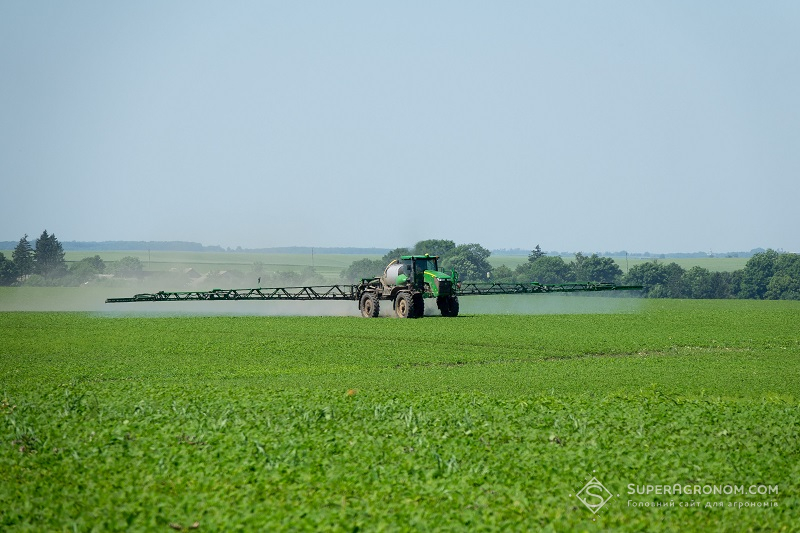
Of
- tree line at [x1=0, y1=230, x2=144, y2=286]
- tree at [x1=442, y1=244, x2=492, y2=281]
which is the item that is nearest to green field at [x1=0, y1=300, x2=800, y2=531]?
tree at [x1=442, y1=244, x2=492, y2=281]

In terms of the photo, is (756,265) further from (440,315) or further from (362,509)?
(362,509)

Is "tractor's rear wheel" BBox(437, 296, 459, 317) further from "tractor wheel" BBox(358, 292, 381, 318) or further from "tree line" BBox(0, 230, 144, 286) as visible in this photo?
"tree line" BBox(0, 230, 144, 286)

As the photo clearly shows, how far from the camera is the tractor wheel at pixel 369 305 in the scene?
54.1 metres

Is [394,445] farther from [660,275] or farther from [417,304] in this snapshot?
[660,275]

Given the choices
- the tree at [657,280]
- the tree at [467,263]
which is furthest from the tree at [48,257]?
the tree at [657,280]

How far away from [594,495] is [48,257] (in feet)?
453

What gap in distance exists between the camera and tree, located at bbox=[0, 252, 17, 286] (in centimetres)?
13375

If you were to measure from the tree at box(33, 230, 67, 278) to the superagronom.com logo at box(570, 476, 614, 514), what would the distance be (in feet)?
430

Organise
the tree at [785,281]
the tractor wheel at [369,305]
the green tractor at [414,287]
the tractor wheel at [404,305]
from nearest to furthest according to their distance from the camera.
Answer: the green tractor at [414,287] < the tractor wheel at [404,305] < the tractor wheel at [369,305] < the tree at [785,281]

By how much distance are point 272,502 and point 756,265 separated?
12011 cm

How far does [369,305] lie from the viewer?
54.7 meters

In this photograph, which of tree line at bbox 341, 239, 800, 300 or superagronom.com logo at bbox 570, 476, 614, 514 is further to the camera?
tree line at bbox 341, 239, 800, 300

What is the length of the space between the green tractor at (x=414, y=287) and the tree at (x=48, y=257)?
306 feet

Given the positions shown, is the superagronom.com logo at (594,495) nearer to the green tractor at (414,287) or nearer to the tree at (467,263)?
the green tractor at (414,287)
